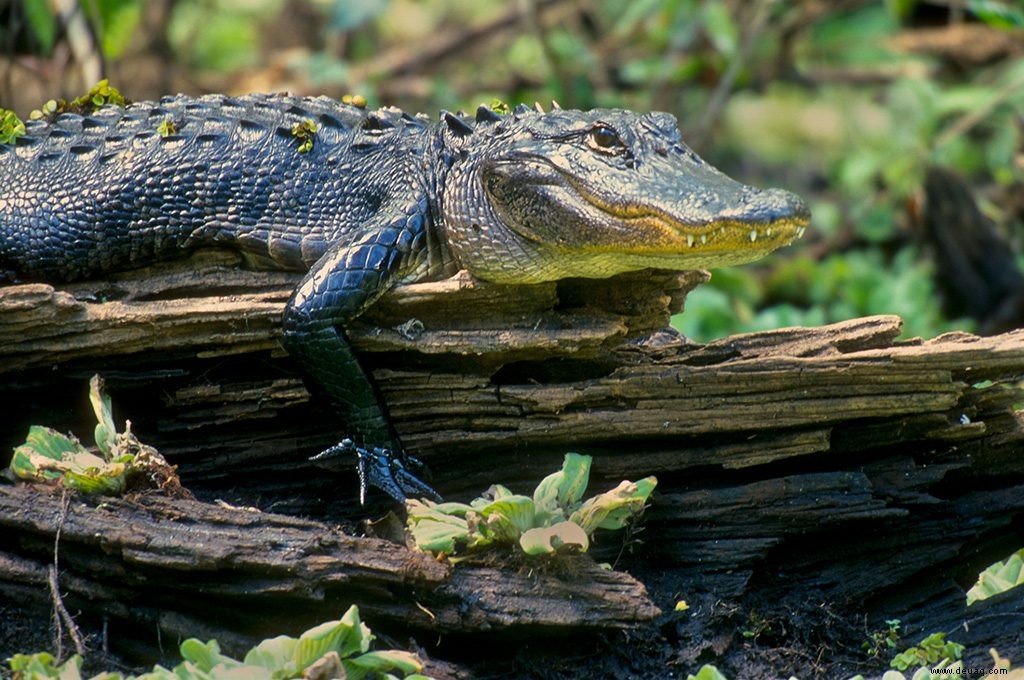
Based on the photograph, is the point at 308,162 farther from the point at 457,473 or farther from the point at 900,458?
the point at 900,458

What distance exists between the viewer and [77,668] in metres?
3.01

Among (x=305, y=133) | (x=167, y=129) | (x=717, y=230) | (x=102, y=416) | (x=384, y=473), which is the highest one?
(x=167, y=129)

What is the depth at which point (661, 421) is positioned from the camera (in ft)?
12.5

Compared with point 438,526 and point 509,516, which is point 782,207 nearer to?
point 509,516

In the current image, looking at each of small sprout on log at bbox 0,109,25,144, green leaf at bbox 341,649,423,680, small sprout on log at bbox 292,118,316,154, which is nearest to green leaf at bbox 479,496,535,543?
green leaf at bbox 341,649,423,680

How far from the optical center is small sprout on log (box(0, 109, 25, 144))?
473 cm

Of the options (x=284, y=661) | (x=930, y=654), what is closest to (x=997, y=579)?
(x=930, y=654)

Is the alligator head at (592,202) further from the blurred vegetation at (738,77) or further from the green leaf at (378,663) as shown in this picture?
the blurred vegetation at (738,77)

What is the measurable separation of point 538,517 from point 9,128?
2.94 metres

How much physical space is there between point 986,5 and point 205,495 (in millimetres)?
5616

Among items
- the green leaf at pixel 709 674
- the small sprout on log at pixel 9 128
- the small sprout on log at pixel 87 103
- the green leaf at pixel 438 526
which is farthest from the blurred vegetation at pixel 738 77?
the green leaf at pixel 709 674

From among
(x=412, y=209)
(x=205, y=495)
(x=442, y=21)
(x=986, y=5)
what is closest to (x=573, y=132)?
(x=412, y=209)

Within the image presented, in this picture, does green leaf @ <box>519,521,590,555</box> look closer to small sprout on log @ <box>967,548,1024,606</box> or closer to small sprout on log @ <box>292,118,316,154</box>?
small sprout on log @ <box>967,548,1024,606</box>

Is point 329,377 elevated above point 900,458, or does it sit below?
above
